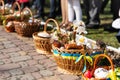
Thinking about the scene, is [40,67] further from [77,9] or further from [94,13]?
[94,13]

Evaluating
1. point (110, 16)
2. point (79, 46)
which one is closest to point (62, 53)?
point (79, 46)

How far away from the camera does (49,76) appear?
4.55m

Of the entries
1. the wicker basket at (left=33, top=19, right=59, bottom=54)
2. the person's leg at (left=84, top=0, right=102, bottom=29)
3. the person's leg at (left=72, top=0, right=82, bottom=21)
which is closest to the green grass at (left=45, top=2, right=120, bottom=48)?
the person's leg at (left=84, top=0, right=102, bottom=29)

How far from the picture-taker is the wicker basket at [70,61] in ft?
14.5

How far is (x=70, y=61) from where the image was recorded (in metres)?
4.46

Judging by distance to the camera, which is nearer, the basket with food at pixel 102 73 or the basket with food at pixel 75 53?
the basket with food at pixel 102 73

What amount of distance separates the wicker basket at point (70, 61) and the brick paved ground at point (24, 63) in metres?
0.08

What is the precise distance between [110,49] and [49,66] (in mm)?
1069

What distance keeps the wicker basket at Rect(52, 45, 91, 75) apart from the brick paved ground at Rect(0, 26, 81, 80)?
0.08m

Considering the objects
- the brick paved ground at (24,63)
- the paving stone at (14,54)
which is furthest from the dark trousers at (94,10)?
the paving stone at (14,54)

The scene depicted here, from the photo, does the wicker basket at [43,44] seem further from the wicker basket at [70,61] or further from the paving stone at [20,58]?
the wicker basket at [70,61]

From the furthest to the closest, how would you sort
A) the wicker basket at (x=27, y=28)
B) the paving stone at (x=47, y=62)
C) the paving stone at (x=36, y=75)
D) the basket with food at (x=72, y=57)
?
1. the wicker basket at (x=27, y=28)
2. the paving stone at (x=47, y=62)
3. the paving stone at (x=36, y=75)
4. the basket with food at (x=72, y=57)

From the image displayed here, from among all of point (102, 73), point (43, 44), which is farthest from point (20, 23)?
point (102, 73)

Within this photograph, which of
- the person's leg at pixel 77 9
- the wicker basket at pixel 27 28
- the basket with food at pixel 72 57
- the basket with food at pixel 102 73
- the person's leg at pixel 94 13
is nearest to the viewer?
the basket with food at pixel 102 73
